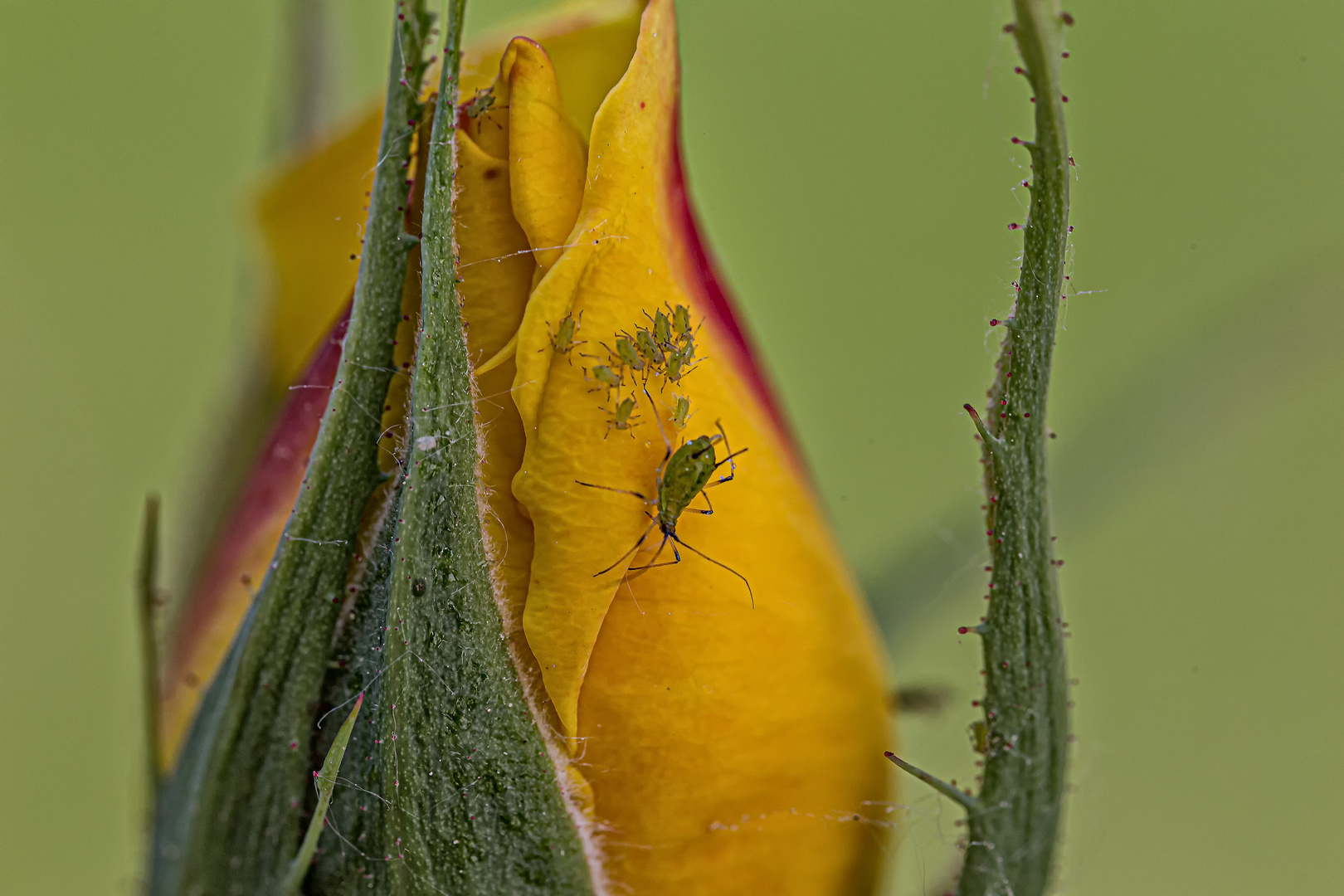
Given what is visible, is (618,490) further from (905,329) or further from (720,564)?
(905,329)

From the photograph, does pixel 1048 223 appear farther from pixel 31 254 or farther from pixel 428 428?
Result: pixel 31 254

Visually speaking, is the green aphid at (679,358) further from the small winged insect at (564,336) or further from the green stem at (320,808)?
the green stem at (320,808)

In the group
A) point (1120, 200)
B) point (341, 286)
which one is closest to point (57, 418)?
point (341, 286)

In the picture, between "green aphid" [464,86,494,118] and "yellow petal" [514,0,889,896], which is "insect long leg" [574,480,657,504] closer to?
"yellow petal" [514,0,889,896]

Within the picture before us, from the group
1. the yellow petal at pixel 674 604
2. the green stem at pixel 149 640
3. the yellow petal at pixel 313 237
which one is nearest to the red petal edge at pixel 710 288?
the yellow petal at pixel 674 604

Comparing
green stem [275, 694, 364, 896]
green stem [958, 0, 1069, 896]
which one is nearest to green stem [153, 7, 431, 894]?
green stem [275, 694, 364, 896]

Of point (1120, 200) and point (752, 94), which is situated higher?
point (752, 94)

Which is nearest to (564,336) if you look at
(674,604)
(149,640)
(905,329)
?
(674,604)
